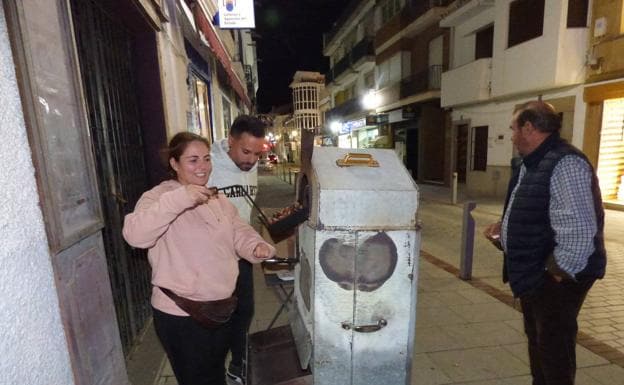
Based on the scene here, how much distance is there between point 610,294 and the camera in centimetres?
416

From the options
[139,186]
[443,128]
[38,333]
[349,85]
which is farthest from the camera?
[349,85]

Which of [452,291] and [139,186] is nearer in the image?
[139,186]

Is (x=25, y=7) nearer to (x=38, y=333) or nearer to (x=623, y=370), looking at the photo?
(x=38, y=333)

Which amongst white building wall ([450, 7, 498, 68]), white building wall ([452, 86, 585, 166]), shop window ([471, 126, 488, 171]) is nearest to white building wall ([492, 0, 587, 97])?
white building wall ([452, 86, 585, 166])

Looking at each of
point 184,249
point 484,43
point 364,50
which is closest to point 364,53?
point 364,50

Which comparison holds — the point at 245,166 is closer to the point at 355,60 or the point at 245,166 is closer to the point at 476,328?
the point at 476,328

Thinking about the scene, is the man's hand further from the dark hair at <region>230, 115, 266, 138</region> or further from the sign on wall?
the sign on wall

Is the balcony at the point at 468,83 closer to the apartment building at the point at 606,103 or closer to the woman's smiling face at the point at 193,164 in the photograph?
the apartment building at the point at 606,103

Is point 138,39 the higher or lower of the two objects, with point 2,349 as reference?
higher

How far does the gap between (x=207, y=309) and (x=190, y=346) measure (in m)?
0.25

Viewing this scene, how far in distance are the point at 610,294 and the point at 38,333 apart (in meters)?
5.63

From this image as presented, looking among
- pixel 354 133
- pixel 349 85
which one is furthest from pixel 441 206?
pixel 349 85

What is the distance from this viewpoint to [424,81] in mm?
16141

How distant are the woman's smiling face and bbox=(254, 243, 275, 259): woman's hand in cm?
53
